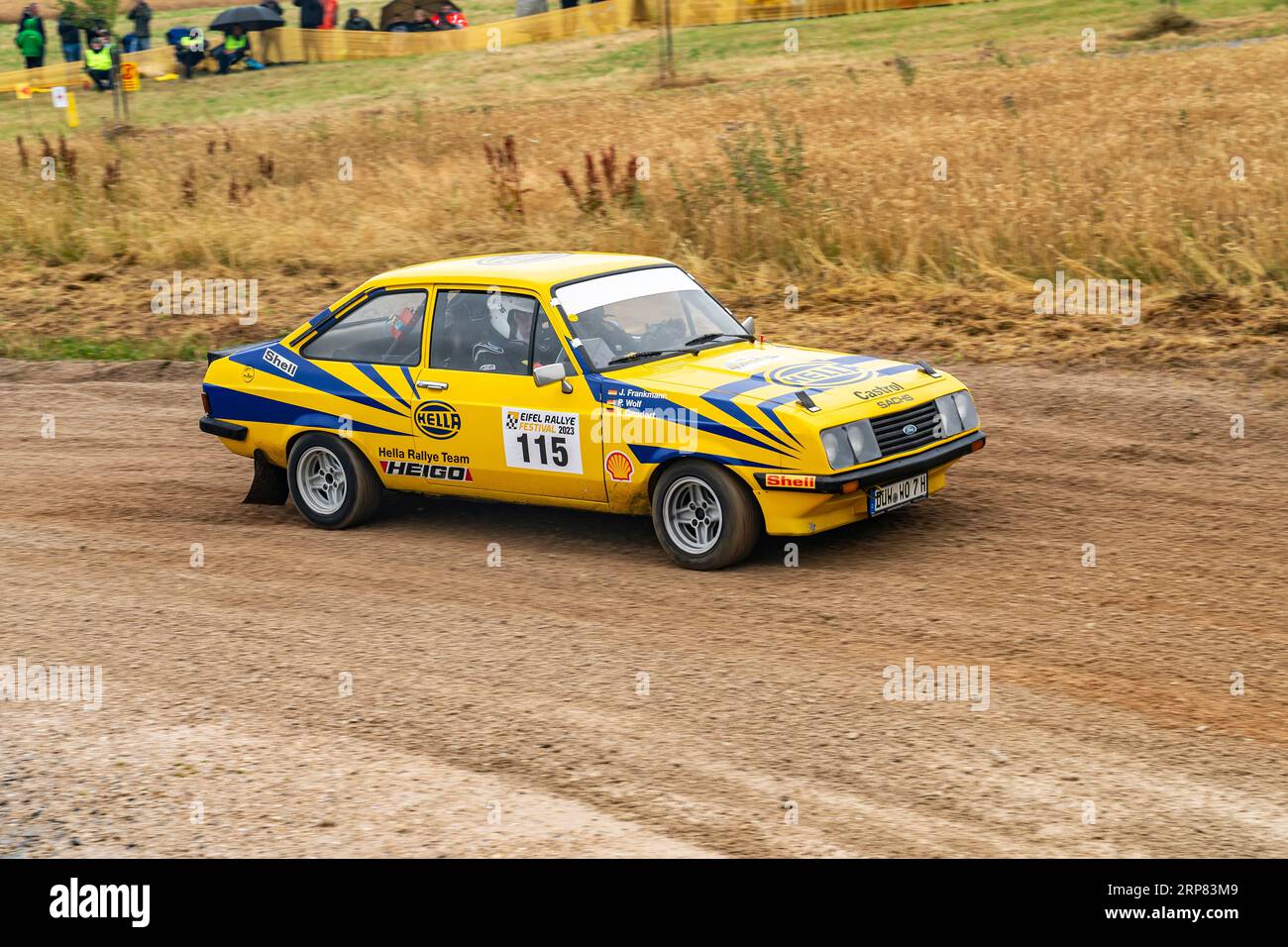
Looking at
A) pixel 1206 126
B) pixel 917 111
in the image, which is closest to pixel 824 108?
pixel 917 111

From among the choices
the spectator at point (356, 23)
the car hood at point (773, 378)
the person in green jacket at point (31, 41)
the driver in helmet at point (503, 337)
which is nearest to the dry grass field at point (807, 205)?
the car hood at point (773, 378)

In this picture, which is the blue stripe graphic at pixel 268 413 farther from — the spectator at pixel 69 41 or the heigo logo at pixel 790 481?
the spectator at pixel 69 41

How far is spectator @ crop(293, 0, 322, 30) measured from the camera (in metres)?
45.6

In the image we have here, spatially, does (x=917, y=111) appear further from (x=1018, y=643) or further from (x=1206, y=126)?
(x=1018, y=643)

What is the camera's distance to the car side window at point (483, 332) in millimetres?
8828

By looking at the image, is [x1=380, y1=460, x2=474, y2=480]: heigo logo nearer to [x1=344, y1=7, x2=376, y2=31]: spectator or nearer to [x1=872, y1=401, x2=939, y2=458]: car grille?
[x1=872, y1=401, x2=939, y2=458]: car grille

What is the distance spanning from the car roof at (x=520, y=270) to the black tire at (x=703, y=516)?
1535mm

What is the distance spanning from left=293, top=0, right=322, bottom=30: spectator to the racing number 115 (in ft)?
133

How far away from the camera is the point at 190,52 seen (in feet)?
138

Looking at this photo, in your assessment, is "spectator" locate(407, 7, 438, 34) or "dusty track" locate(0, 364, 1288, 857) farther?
"spectator" locate(407, 7, 438, 34)

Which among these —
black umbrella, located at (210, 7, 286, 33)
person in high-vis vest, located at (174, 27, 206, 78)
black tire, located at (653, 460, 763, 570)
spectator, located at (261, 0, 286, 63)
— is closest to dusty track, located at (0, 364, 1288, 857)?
black tire, located at (653, 460, 763, 570)

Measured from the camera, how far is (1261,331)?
11977mm

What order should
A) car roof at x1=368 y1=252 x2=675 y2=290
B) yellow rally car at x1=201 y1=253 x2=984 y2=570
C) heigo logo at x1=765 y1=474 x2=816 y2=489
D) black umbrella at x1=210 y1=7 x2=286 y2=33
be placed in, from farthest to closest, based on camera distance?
black umbrella at x1=210 y1=7 x2=286 y2=33, car roof at x1=368 y1=252 x2=675 y2=290, yellow rally car at x1=201 y1=253 x2=984 y2=570, heigo logo at x1=765 y1=474 x2=816 y2=489

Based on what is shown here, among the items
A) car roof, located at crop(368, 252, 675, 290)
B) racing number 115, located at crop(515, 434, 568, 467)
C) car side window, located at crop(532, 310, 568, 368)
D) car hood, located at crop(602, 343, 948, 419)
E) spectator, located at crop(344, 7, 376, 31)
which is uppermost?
spectator, located at crop(344, 7, 376, 31)
